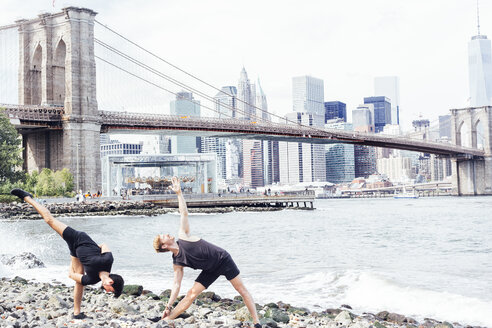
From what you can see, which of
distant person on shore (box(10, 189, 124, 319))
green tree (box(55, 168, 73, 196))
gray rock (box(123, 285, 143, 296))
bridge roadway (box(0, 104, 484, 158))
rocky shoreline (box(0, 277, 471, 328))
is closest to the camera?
distant person on shore (box(10, 189, 124, 319))

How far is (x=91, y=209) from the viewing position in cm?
4031

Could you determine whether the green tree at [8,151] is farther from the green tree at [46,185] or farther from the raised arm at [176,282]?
the raised arm at [176,282]

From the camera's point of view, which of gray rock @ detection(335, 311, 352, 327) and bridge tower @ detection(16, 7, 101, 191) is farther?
bridge tower @ detection(16, 7, 101, 191)

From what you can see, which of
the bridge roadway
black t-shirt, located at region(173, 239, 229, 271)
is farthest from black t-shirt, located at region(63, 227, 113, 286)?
the bridge roadway

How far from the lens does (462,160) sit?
93.8 meters

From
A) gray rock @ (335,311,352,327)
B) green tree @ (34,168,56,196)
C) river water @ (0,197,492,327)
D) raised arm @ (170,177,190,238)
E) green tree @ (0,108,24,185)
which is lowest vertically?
river water @ (0,197,492,327)

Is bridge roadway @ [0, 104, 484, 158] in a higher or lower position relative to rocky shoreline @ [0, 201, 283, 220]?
higher

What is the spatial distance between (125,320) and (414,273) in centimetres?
872

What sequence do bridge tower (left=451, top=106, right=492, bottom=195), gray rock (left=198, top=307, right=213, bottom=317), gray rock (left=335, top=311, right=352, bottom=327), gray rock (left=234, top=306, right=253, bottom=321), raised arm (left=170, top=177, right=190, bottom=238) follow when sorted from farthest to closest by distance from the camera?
bridge tower (left=451, top=106, right=492, bottom=195), gray rock (left=198, top=307, right=213, bottom=317), gray rock (left=335, top=311, right=352, bottom=327), gray rock (left=234, top=306, right=253, bottom=321), raised arm (left=170, top=177, right=190, bottom=238)

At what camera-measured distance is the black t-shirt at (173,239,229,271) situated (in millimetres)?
6410

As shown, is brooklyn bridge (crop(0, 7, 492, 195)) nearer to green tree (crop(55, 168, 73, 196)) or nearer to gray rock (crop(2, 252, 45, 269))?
green tree (crop(55, 168, 73, 196))

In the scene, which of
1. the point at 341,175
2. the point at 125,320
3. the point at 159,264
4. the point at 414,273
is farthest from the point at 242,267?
the point at 341,175

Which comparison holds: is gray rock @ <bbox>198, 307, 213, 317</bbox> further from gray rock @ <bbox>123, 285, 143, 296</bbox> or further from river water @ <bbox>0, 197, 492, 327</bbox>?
river water @ <bbox>0, 197, 492, 327</bbox>

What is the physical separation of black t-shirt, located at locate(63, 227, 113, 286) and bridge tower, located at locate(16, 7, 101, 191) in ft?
133
